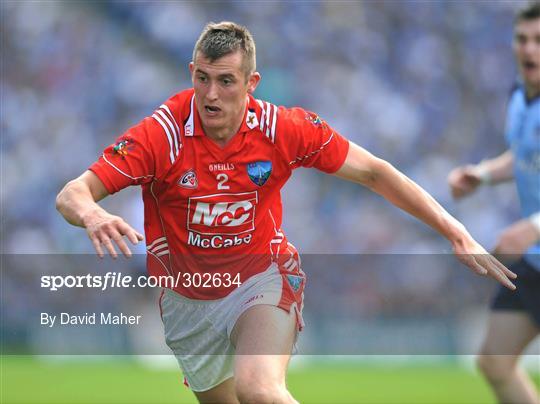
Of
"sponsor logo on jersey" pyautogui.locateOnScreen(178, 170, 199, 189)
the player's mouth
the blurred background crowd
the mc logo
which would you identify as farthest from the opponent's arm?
the blurred background crowd

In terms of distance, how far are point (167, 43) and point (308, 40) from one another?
2348mm

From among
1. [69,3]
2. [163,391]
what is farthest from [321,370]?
[69,3]

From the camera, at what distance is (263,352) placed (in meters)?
5.00

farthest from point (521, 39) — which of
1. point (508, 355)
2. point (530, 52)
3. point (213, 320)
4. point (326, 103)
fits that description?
point (326, 103)

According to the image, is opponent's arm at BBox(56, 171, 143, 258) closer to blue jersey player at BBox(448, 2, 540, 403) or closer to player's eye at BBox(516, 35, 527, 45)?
blue jersey player at BBox(448, 2, 540, 403)

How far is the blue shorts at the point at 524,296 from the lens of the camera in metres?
6.71

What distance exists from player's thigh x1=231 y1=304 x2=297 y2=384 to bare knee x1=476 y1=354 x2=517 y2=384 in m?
1.89

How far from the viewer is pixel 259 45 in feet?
52.6

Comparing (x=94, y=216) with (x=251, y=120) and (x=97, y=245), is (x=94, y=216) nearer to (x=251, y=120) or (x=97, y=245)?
(x=97, y=245)

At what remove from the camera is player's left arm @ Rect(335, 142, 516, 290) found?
5.24 metres

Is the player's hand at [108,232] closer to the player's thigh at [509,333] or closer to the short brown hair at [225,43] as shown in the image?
the short brown hair at [225,43]

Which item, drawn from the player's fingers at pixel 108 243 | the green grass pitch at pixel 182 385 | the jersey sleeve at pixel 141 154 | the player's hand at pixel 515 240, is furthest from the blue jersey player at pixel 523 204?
the green grass pitch at pixel 182 385

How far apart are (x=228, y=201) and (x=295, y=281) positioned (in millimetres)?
597

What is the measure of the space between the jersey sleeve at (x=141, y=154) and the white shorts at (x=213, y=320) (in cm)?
81
